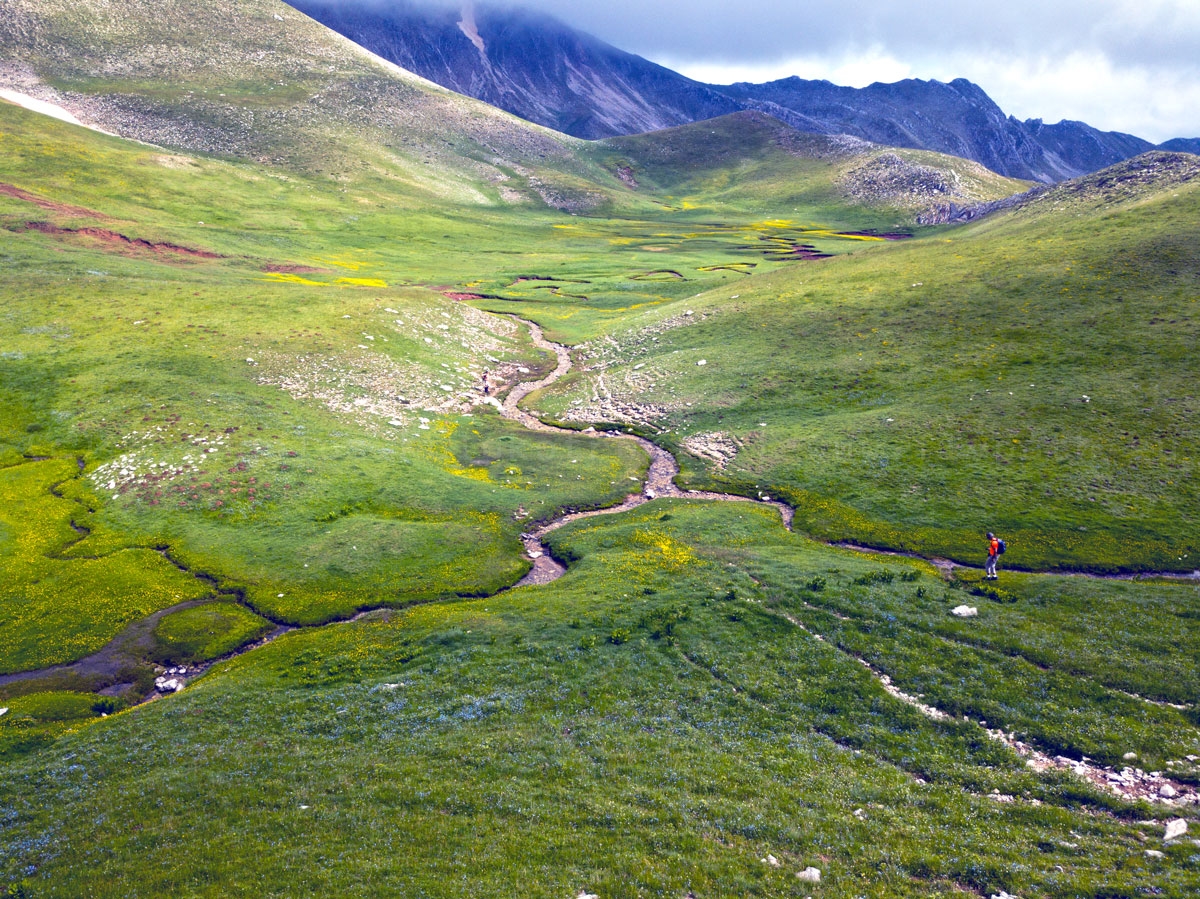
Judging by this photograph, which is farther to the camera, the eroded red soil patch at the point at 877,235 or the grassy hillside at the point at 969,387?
the eroded red soil patch at the point at 877,235

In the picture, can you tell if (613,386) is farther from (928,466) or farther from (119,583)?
(119,583)

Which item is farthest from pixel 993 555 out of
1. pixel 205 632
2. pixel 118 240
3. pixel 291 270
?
pixel 118 240

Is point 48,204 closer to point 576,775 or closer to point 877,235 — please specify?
point 576,775

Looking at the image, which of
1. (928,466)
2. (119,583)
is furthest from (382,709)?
(928,466)

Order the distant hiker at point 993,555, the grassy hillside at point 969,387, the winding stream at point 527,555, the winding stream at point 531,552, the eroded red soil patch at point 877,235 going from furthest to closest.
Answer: the eroded red soil patch at point 877,235, the grassy hillside at point 969,387, the distant hiker at point 993,555, the winding stream at point 531,552, the winding stream at point 527,555

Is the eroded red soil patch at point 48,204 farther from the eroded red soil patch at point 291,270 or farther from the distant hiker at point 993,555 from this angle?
the distant hiker at point 993,555

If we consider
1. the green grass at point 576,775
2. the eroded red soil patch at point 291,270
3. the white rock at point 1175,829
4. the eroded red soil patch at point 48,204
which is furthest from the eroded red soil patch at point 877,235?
the white rock at point 1175,829
